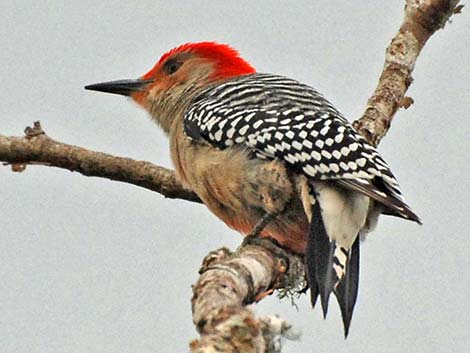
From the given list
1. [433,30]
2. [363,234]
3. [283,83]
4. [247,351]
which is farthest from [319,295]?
[433,30]

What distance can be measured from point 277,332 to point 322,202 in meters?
1.95

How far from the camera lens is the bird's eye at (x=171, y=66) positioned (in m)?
7.62

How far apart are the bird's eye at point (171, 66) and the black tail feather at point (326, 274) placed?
100 inches

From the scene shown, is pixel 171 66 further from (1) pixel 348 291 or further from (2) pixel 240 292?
(2) pixel 240 292

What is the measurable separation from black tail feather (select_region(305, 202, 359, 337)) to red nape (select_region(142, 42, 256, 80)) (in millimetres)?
2412

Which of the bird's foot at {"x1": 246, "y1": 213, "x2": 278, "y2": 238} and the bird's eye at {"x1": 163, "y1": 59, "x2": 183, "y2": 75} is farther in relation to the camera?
the bird's eye at {"x1": 163, "y1": 59, "x2": 183, "y2": 75}

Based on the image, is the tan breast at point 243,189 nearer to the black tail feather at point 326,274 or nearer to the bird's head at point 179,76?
the black tail feather at point 326,274

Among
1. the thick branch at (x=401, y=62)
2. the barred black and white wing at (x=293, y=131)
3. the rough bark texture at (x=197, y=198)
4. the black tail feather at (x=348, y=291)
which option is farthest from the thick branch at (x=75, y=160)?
the black tail feather at (x=348, y=291)

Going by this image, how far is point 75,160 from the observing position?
658 cm

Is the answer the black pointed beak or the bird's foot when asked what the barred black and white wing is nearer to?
the bird's foot

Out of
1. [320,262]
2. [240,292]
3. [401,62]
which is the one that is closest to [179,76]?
[401,62]

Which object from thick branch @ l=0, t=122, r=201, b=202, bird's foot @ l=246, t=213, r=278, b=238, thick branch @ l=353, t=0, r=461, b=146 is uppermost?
thick branch @ l=353, t=0, r=461, b=146

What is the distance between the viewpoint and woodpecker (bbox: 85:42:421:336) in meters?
5.31

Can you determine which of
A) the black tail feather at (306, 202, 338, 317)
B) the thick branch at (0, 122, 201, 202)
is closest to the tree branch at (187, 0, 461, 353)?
the black tail feather at (306, 202, 338, 317)
